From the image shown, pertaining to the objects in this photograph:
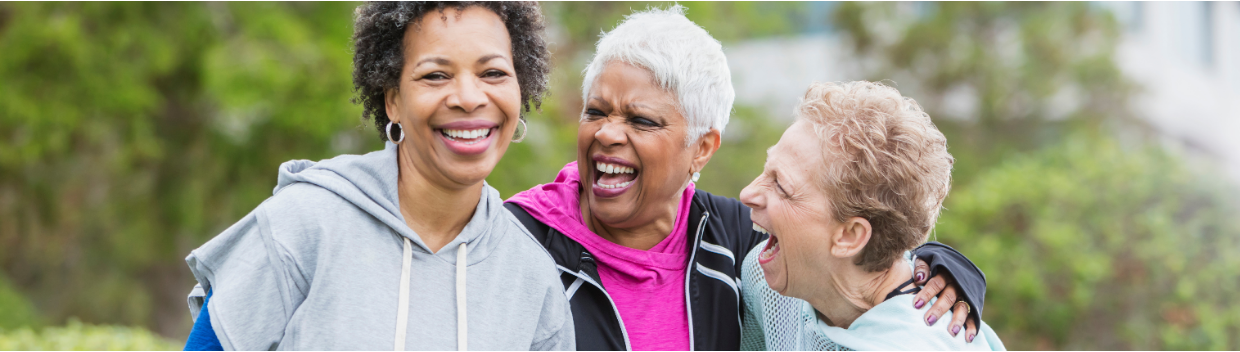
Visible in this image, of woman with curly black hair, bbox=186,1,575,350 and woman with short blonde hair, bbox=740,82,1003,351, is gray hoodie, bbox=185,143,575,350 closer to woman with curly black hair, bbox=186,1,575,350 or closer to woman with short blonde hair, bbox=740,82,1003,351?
woman with curly black hair, bbox=186,1,575,350

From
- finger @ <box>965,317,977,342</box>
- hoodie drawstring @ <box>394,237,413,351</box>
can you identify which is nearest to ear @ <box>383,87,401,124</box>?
hoodie drawstring @ <box>394,237,413,351</box>

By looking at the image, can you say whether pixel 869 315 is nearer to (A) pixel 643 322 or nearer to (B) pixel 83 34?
(A) pixel 643 322

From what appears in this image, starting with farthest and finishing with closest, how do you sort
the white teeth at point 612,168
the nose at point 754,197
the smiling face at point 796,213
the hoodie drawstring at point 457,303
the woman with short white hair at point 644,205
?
the white teeth at point 612,168 → the woman with short white hair at point 644,205 → the nose at point 754,197 → the smiling face at point 796,213 → the hoodie drawstring at point 457,303

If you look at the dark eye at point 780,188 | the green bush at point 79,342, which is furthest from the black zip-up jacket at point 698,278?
the green bush at point 79,342

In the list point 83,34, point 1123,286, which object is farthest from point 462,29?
point 83,34

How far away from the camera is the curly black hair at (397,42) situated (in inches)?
85.0

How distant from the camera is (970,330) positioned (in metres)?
2.34

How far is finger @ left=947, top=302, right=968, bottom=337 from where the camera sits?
230cm

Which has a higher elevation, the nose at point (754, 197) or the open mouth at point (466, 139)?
the nose at point (754, 197)

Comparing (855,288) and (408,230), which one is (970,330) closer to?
(855,288)

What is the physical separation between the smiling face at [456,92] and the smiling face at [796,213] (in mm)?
785

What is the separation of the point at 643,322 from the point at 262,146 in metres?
5.49

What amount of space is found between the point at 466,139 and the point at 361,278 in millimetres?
438

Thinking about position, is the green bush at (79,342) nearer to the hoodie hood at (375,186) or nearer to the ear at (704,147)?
the hoodie hood at (375,186)
